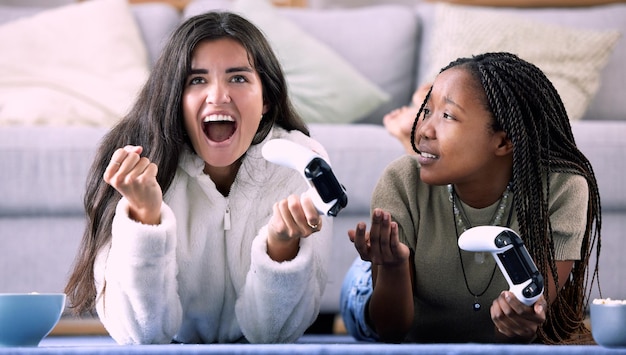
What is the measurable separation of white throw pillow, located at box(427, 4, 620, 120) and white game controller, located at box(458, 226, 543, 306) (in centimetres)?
134

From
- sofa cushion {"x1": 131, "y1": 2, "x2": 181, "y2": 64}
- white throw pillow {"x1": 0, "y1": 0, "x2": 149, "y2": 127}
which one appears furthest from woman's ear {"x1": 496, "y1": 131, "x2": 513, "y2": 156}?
sofa cushion {"x1": 131, "y1": 2, "x2": 181, "y2": 64}

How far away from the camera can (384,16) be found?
2588 mm

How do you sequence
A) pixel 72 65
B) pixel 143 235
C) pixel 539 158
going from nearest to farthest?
pixel 143 235 < pixel 539 158 < pixel 72 65

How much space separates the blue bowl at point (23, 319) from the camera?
1.08 meters

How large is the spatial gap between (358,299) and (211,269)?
0.29 m

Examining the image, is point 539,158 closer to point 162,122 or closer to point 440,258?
point 440,258

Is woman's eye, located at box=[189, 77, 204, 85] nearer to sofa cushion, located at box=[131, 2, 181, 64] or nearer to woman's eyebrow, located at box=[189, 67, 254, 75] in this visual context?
woman's eyebrow, located at box=[189, 67, 254, 75]

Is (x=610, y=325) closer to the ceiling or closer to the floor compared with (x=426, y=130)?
closer to the floor

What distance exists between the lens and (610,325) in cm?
104

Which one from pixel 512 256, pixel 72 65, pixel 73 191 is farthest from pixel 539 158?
pixel 72 65

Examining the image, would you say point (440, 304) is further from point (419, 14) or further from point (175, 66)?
point (419, 14)

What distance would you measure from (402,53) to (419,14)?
0.19 meters

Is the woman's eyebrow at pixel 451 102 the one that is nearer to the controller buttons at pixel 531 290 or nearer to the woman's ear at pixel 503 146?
the woman's ear at pixel 503 146

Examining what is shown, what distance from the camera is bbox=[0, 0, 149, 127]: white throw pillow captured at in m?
2.17
